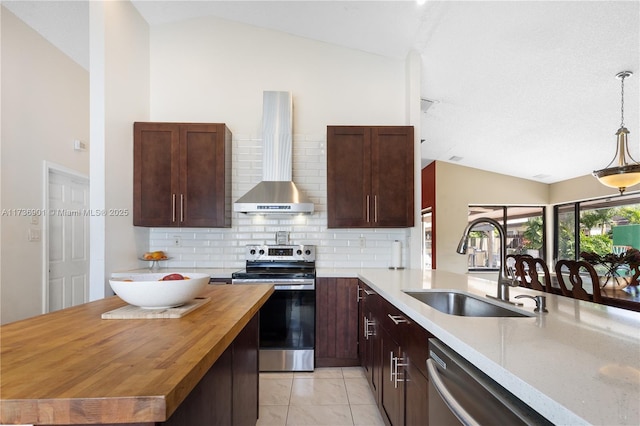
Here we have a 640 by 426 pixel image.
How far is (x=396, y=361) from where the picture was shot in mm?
1757

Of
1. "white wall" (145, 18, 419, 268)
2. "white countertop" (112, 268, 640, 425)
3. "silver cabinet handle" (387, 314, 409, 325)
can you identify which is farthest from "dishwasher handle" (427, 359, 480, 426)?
"white wall" (145, 18, 419, 268)

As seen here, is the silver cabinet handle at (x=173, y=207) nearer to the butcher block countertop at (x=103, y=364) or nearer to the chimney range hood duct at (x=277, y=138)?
the chimney range hood duct at (x=277, y=138)

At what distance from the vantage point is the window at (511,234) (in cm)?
719

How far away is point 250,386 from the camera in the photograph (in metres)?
1.85

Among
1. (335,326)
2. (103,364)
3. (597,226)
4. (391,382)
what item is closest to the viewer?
(103,364)

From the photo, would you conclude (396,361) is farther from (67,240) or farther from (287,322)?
(67,240)

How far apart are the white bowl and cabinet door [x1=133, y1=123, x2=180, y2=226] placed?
2243 millimetres

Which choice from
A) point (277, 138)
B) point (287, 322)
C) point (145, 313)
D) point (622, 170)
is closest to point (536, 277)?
point (622, 170)

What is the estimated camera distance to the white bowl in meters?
1.21

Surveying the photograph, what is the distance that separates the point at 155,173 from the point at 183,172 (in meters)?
0.28

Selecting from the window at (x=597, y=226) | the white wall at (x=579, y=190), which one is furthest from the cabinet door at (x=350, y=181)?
the white wall at (x=579, y=190)

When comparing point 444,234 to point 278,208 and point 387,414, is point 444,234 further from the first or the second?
point 387,414

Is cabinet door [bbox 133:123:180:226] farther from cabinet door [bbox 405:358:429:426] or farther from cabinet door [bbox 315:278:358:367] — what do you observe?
cabinet door [bbox 405:358:429:426]

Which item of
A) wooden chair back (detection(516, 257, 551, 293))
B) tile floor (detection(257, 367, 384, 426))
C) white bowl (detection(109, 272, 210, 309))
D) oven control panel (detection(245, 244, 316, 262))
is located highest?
white bowl (detection(109, 272, 210, 309))
